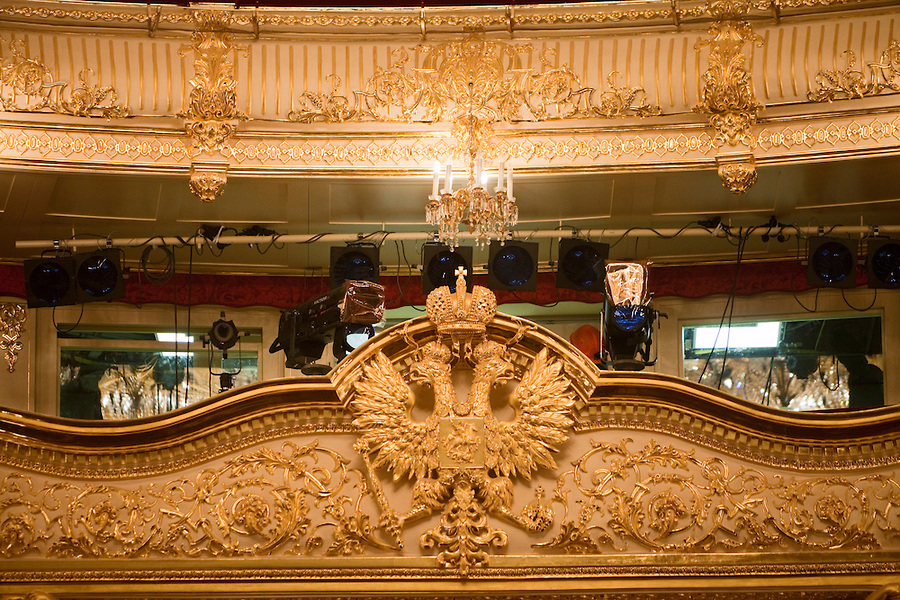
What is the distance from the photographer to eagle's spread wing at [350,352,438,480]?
11.2ft

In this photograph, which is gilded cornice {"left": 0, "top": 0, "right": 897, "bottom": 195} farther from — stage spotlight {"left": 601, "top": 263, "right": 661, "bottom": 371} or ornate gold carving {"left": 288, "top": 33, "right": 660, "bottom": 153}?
stage spotlight {"left": 601, "top": 263, "right": 661, "bottom": 371}

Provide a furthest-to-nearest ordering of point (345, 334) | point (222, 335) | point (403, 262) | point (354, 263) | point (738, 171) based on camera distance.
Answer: point (403, 262), point (222, 335), point (354, 263), point (738, 171), point (345, 334)

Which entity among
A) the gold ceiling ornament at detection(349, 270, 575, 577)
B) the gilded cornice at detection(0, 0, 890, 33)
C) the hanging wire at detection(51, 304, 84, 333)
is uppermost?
the gilded cornice at detection(0, 0, 890, 33)

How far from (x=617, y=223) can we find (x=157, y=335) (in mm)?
2650

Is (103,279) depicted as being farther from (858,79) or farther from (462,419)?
(858,79)

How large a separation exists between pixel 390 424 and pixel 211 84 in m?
2.65

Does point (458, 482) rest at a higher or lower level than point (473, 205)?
lower

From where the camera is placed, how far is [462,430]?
134 inches

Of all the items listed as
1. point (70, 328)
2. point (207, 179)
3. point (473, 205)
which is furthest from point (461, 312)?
point (70, 328)

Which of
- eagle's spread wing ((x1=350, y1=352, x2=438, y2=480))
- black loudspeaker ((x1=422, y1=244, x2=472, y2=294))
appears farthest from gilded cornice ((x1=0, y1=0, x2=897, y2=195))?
eagle's spread wing ((x1=350, y1=352, x2=438, y2=480))

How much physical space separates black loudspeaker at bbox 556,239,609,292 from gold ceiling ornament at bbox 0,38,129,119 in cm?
224

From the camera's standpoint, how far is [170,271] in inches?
240

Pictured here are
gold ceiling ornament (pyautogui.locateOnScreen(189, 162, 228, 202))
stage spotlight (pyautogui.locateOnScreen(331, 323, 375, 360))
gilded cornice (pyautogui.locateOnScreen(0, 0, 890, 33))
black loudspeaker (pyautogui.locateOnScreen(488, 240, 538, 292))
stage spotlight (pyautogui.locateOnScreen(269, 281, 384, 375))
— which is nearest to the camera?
stage spotlight (pyautogui.locateOnScreen(269, 281, 384, 375))

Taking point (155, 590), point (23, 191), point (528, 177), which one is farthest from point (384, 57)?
point (155, 590)
